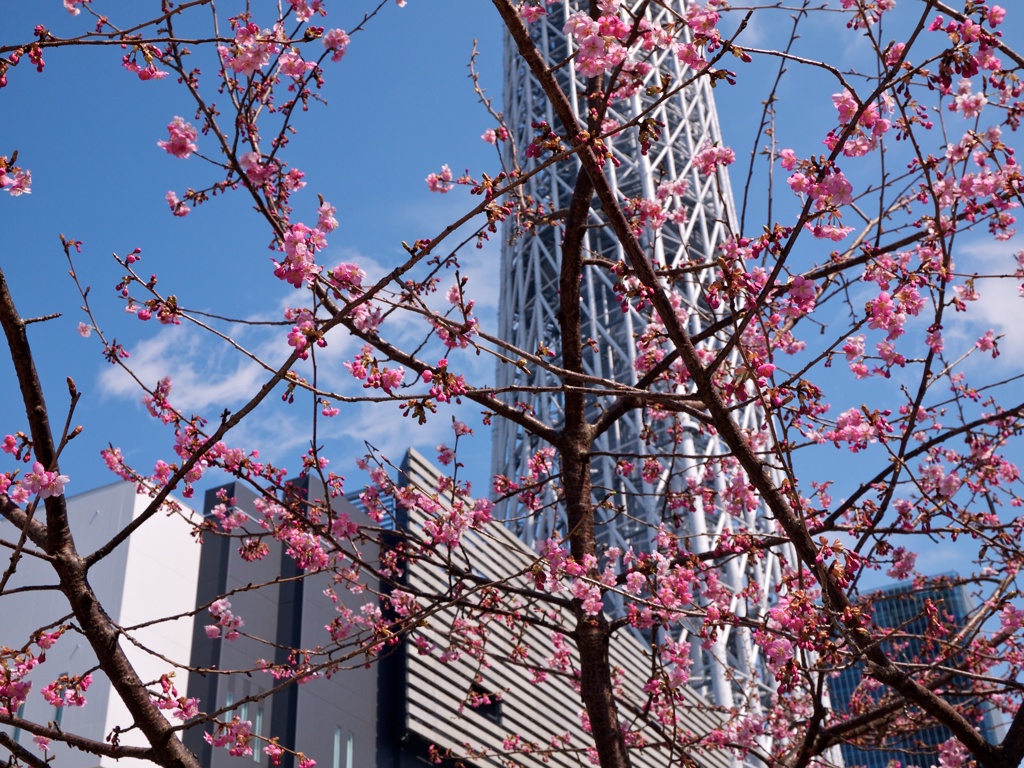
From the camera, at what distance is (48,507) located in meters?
3.03

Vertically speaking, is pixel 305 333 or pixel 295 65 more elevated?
pixel 295 65

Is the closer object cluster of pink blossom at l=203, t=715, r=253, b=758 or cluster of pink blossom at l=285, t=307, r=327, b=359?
cluster of pink blossom at l=285, t=307, r=327, b=359

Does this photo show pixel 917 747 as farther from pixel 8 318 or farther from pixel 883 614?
pixel 883 614

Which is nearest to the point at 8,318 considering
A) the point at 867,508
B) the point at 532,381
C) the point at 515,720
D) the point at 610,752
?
the point at 610,752

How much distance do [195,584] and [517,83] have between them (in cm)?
3328

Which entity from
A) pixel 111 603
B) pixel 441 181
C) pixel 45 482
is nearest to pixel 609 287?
pixel 111 603

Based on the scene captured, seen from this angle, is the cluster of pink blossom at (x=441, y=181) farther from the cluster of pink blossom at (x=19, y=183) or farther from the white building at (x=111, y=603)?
the white building at (x=111, y=603)

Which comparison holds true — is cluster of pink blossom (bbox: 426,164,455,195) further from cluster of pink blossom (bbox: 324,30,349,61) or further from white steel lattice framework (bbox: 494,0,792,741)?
white steel lattice framework (bbox: 494,0,792,741)

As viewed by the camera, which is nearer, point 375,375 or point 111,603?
point 375,375

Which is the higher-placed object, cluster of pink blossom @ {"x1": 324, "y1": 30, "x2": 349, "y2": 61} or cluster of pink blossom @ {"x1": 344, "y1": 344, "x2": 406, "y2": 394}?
cluster of pink blossom @ {"x1": 324, "y1": 30, "x2": 349, "y2": 61}

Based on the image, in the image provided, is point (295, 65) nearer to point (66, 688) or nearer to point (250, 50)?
point (250, 50)

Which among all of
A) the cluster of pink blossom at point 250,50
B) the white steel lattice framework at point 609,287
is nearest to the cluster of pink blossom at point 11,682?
the cluster of pink blossom at point 250,50

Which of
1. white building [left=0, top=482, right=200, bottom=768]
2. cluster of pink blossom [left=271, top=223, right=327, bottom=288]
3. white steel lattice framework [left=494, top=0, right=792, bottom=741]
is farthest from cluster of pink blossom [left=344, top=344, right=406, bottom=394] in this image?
white steel lattice framework [left=494, top=0, right=792, bottom=741]

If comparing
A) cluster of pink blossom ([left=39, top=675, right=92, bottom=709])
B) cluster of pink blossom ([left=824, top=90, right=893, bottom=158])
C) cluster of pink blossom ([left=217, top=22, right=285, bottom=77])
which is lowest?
cluster of pink blossom ([left=39, top=675, right=92, bottom=709])
